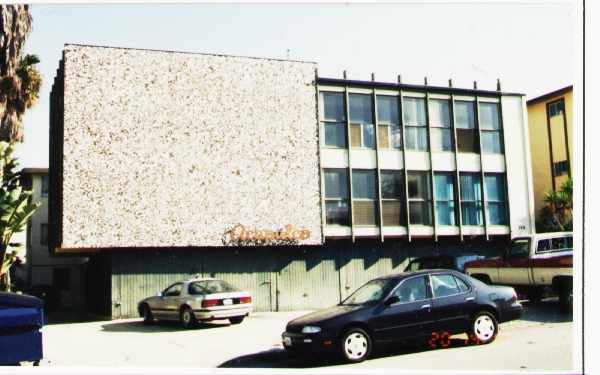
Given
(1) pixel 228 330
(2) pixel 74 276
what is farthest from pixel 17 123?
(1) pixel 228 330

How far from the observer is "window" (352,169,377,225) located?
24.0m

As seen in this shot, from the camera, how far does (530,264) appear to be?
16.3 metres

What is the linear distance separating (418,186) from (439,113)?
10.7 ft

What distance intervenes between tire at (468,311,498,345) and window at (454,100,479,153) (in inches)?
590

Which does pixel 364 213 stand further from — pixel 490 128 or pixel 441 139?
pixel 490 128

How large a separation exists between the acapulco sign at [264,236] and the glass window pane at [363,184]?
103 inches

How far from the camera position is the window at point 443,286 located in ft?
37.5

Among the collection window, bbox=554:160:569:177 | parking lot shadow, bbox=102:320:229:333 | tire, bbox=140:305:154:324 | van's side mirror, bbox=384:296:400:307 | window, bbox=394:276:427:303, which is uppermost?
window, bbox=554:160:569:177

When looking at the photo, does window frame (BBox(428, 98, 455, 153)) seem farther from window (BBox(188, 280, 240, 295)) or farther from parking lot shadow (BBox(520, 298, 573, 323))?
window (BBox(188, 280, 240, 295))

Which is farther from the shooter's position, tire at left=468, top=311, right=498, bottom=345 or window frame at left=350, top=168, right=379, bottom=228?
window frame at left=350, top=168, right=379, bottom=228

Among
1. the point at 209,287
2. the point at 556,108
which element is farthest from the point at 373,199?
the point at 556,108

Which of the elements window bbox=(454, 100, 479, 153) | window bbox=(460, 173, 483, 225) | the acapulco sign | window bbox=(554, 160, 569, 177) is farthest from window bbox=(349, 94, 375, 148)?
window bbox=(554, 160, 569, 177)

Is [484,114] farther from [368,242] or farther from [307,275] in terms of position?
[307,275]

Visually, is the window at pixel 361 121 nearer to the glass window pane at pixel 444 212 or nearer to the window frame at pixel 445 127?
the window frame at pixel 445 127
